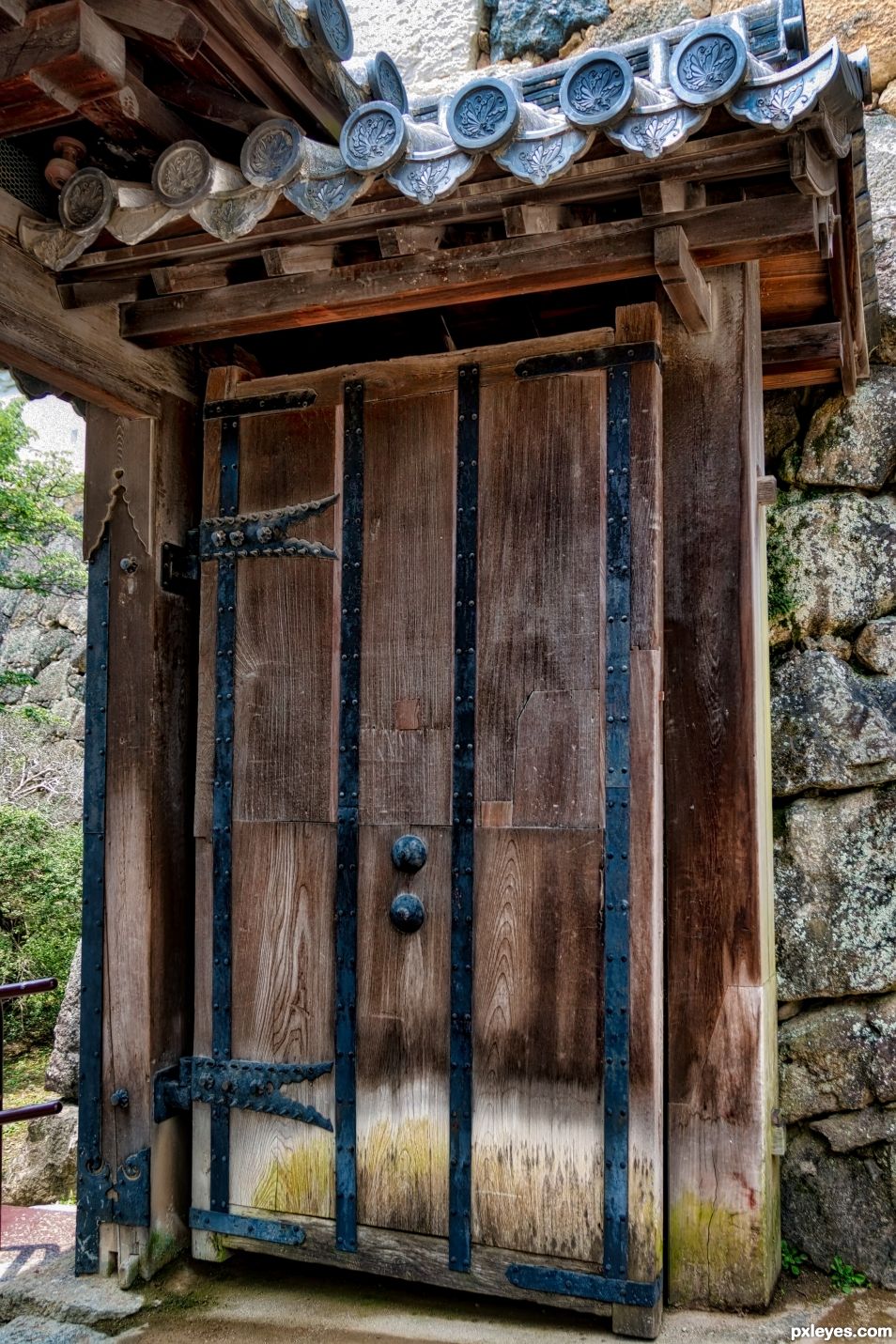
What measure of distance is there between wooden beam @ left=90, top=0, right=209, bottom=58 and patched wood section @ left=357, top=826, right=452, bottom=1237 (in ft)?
7.07

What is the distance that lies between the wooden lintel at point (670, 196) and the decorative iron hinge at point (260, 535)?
4.20 feet

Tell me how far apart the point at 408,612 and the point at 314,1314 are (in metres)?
2.15

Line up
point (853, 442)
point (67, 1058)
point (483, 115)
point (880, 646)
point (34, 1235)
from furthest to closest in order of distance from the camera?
point (67, 1058)
point (853, 442)
point (880, 646)
point (34, 1235)
point (483, 115)

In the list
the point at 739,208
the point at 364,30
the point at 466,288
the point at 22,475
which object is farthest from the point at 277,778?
the point at 22,475

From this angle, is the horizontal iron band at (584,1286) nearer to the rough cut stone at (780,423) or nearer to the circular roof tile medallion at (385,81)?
the rough cut stone at (780,423)

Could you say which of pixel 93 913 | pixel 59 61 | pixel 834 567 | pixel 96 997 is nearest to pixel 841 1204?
pixel 834 567

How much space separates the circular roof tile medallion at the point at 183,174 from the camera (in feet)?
8.72

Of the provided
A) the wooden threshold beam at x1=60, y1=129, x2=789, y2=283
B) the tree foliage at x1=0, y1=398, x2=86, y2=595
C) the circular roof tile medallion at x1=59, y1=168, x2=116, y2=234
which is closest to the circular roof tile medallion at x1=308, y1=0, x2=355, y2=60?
the wooden threshold beam at x1=60, y1=129, x2=789, y2=283

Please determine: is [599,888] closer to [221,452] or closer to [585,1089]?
[585,1089]

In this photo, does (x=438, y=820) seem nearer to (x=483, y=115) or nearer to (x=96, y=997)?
(x=96, y=997)

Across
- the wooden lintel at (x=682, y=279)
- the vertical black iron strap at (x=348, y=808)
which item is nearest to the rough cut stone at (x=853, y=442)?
the wooden lintel at (x=682, y=279)

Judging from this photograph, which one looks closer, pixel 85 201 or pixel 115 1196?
pixel 85 201

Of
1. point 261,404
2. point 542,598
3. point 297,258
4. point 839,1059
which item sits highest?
point 297,258

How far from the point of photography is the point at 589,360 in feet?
10.1
